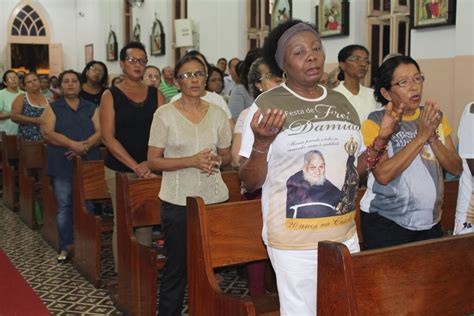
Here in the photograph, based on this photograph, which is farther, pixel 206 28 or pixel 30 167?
pixel 206 28

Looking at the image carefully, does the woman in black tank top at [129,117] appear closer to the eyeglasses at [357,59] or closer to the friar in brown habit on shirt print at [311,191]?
the eyeglasses at [357,59]

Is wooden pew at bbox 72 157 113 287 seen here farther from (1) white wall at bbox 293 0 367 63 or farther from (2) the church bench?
(1) white wall at bbox 293 0 367 63

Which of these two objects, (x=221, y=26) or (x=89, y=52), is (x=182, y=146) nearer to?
(x=221, y=26)

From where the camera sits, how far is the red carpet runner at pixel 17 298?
2.72 metres

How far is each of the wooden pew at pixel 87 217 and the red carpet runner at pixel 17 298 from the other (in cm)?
100

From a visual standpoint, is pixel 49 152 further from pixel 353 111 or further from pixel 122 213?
pixel 353 111

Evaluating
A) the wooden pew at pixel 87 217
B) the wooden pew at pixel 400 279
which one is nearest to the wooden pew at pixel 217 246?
the wooden pew at pixel 400 279

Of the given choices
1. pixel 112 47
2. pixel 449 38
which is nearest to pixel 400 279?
pixel 449 38

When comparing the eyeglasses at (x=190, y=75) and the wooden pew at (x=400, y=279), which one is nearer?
the wooden pew at (x=400, y=279)

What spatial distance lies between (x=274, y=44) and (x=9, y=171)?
5.79 m

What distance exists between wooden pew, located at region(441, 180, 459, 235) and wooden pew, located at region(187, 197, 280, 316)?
1.09 meters

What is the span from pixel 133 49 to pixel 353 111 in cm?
227

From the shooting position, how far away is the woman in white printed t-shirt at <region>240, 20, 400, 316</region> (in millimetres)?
2037

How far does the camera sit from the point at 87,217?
183 inches
